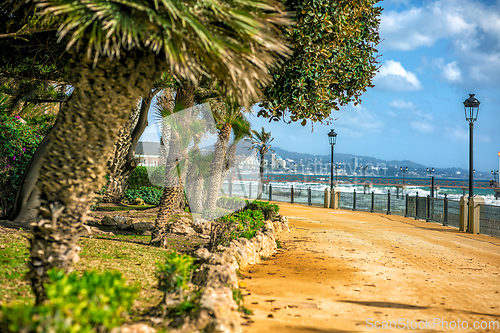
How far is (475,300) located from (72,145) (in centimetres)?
591

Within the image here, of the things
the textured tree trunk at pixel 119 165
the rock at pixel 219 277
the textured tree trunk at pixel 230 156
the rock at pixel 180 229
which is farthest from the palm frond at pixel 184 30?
the textured tree trunk at pixel 119 165

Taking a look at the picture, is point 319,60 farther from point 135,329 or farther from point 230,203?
point 230,203

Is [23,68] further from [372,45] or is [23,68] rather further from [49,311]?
[372,45]

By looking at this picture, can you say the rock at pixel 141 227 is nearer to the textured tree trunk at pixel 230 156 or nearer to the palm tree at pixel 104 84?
the textured tree trunk at pixel 230 156

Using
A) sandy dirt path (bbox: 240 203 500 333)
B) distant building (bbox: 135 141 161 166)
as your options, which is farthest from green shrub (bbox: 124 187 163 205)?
sandy dirt path (bbox: 240 203 500 333)

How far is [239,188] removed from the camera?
30.1 meters

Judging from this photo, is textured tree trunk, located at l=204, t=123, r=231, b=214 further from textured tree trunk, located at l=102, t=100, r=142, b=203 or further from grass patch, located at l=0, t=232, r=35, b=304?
grass patch, located at l=0, t=232, r=35, b=304

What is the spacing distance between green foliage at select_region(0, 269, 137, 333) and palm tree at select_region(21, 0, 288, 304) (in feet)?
2.41

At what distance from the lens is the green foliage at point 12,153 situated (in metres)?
8.45

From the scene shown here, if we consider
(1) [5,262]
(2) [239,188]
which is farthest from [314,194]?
(1) [5,262]

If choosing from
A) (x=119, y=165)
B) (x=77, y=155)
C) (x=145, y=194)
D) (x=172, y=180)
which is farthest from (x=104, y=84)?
(x=145, y=194)

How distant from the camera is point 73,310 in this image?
2201 mm

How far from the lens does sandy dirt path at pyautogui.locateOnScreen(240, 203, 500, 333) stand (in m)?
4.12

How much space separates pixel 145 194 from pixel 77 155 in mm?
14518
